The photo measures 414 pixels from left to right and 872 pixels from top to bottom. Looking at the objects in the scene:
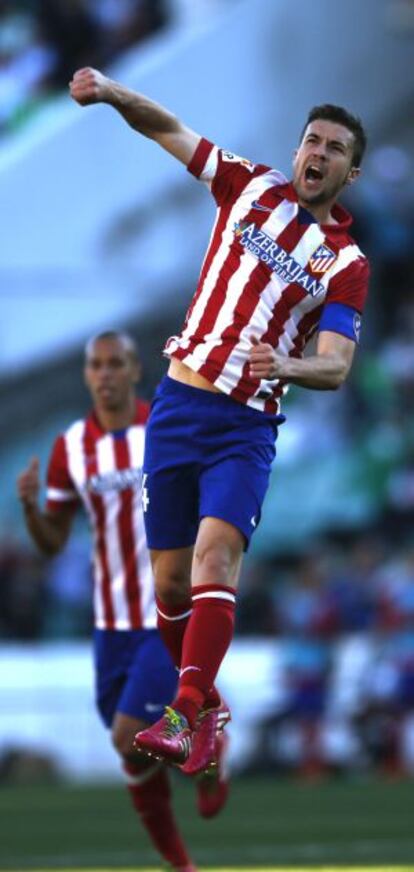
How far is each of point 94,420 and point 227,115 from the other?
1117cm

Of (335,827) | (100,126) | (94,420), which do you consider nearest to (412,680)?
(335,827)

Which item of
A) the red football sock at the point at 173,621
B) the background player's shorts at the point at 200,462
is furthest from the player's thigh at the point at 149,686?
the background player's shorts at the point at 200,462

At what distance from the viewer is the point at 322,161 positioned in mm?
7223

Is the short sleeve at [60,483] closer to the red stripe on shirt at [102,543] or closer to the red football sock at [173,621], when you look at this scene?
the red stripe on shirt at [102,543]

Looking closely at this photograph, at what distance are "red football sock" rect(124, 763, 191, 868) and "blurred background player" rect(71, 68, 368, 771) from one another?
1692 millimetres

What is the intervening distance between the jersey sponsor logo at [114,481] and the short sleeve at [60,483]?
0.11m

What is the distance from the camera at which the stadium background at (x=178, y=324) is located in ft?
54.5

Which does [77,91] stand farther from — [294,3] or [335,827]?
[294,3]

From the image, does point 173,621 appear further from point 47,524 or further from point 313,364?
point 47,524

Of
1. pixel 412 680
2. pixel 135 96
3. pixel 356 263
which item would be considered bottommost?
pixel 412 680

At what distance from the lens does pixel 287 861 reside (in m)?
9.84

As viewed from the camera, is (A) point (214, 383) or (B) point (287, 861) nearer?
(A) point (214, 383)

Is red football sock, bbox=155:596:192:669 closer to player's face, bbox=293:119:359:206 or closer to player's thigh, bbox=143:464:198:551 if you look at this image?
player's thigh, bbox=143:464:198:551

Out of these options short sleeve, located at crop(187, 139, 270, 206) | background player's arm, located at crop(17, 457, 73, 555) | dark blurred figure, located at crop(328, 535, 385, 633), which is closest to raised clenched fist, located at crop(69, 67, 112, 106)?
short sleeve, located at crop(187, 139, 270, 206)
